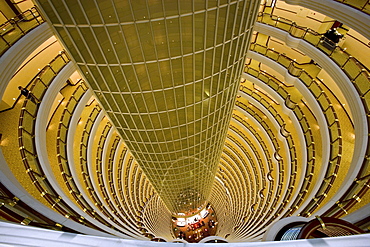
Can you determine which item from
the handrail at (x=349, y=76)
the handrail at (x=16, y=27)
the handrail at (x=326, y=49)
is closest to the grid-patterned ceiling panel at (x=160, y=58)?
the handrail at (x=16, y=27)

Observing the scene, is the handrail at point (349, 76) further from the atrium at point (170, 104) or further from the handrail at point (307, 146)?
the handrail at point (307, 146)

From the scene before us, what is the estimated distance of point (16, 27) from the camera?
8273mm

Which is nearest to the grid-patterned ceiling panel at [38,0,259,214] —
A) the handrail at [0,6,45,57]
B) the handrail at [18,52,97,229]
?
the handrail at [18,52,97,229]

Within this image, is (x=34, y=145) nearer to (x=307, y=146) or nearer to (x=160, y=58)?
(x=160, y=58)

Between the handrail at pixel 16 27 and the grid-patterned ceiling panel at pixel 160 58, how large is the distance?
3814mm

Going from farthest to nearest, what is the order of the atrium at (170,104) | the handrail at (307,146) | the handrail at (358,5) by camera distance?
the handrail at (307,146)
the handrail at (358,5)
the atrium at (170,104)

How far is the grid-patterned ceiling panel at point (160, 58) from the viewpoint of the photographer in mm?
4996

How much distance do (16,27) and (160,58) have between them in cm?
622

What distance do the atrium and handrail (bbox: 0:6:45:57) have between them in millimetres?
53

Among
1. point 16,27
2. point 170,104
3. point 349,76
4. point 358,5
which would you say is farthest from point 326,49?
point 16,27

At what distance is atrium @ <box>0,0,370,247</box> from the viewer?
521 centimetres

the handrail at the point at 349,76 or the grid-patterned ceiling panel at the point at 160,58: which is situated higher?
the grid-patterned ceiling panel at the point at 160,58

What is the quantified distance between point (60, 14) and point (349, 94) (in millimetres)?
10881

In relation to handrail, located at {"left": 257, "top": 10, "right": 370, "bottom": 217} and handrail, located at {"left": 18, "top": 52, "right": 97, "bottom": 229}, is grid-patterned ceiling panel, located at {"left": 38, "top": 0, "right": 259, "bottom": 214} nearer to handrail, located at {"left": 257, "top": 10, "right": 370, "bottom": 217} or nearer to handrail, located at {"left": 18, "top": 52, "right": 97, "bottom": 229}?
handrail, located at {"left": 18, "top": 52, "right": 97, "bottom": 229}
